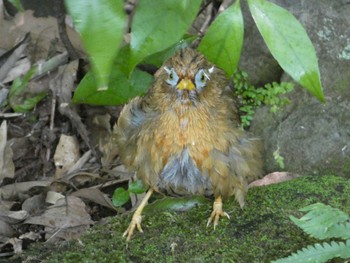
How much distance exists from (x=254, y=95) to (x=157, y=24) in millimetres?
2501

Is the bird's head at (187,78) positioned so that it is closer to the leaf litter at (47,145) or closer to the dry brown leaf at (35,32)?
the leaf litter at (47,145)

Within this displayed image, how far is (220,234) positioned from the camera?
339 cm

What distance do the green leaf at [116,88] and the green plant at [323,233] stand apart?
4.63 feet

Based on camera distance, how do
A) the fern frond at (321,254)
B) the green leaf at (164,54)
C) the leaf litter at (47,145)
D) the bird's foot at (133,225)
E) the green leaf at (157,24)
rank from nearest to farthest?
the green leaf at (157,24) < the fern frond at (321,254) < the bird's foot at (133,225) < the green leaf at (164,54) < the leaf litter at (47,145)

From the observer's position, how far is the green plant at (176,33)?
1.66 meters

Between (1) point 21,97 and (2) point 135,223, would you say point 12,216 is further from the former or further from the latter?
(1) point 21,97

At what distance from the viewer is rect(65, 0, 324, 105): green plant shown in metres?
1.66

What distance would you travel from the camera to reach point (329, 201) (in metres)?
3.53

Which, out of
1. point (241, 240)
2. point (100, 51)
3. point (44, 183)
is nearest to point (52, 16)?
point (44, 183)

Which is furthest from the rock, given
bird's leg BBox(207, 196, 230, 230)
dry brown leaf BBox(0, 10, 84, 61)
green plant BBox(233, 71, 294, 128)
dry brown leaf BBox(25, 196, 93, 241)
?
dry brown leaf BBox(0, 10, 84, 61)

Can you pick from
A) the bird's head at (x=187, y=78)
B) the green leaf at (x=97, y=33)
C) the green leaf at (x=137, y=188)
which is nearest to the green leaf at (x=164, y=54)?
the bird's head at (x=187, y=78)

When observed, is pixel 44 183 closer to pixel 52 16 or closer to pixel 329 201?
pixel 52 16

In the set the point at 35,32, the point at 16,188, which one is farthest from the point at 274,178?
the point at 35,32

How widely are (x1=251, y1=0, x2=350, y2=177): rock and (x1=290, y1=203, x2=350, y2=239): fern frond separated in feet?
4.69
